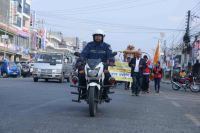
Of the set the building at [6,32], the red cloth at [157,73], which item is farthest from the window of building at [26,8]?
the red cloth at [157,73]

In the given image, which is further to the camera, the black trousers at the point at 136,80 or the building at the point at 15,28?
the building at the point at 15,28

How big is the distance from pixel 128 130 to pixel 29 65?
45.6 metres

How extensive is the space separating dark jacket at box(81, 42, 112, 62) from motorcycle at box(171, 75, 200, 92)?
19887mm

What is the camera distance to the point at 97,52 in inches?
448

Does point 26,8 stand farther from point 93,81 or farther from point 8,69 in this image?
point 93,81

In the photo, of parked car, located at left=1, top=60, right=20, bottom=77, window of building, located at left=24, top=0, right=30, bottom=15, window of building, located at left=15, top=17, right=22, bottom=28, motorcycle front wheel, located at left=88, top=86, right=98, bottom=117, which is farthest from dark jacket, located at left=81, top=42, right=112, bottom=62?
window of building, located at left=24, top=0, right=30, bottom=15

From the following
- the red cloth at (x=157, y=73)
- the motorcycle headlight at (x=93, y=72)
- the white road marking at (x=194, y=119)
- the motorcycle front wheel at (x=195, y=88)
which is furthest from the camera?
the motorcycle front wheel at (x=195, y=88)

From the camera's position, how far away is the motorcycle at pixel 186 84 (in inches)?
1201

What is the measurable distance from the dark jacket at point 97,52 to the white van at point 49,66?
19221mm

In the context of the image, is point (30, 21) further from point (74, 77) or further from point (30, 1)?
point (74, 77)

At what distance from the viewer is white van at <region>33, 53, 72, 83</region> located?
30.4 m

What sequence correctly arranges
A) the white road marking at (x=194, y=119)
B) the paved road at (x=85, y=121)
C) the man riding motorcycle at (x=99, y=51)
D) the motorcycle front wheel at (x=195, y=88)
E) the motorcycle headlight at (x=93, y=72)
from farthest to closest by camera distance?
the motorcycle front wheel at (x=195, y=88)
the man riding motorcycle at (x=99, y=51)
the motorcycle headlight at (x=93, y=72)
the white road marking at (x=194, y=119)
the paved road at (x=85, y=121)

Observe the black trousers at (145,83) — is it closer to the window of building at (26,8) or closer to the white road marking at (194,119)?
the white road marking at (194,119)

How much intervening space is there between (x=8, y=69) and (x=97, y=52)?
121ft
